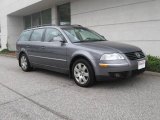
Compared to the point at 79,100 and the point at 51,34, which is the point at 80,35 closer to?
the point at 51,34

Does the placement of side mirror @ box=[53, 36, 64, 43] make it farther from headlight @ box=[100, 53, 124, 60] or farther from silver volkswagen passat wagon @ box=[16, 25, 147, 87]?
headlight @ box=[100, 53, 124, 60]

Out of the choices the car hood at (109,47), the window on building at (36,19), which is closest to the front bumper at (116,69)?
the car hood at (109,47)

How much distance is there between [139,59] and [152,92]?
0.93 m

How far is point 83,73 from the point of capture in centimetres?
609

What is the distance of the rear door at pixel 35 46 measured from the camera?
Answer: 777cm

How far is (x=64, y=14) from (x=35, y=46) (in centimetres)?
687

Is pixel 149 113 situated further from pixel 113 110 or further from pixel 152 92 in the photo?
pixel 152 92

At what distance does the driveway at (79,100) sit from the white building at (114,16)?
2269mm

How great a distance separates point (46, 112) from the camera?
445 cm

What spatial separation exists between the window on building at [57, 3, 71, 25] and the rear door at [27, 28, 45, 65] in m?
5.76

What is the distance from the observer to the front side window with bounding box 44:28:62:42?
7.09 metres

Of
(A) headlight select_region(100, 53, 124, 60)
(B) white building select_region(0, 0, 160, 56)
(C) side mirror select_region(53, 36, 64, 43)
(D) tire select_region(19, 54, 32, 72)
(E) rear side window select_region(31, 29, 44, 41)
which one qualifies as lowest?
(D) tire select_region(19, 54, 32, 72)

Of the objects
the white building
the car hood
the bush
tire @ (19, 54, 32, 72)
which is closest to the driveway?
the bush

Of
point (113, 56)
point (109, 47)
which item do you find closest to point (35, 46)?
point (109, 47)
